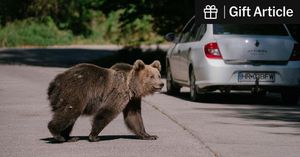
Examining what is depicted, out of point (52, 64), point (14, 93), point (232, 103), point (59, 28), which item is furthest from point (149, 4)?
point (59, 28)

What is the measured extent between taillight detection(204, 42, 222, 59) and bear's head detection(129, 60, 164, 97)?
5.90 meters

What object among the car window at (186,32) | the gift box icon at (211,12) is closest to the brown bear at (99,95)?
the car window at (186,32)

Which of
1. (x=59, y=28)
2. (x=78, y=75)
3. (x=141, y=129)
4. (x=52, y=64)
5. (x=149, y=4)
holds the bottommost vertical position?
(x=59, y=28)

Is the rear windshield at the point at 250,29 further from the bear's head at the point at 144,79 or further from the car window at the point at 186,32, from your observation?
the bear's head at the point at 144,79

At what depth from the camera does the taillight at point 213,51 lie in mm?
17578

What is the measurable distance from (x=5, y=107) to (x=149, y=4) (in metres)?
15.0

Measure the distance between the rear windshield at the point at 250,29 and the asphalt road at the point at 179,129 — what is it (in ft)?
4.60

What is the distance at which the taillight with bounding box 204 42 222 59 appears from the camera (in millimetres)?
17578

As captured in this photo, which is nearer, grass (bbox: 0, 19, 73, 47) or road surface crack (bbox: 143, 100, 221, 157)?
road surface crack (bbox: 143, 100, 221, 157)

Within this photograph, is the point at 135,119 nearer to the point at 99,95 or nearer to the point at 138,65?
the point at 99,95

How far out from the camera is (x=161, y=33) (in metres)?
32.3

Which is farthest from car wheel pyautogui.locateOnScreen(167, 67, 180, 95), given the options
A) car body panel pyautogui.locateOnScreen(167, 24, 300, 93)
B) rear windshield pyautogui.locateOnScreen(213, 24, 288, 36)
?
car body panel pyautogui.locateOnScreen(167, 24, 300, 93)

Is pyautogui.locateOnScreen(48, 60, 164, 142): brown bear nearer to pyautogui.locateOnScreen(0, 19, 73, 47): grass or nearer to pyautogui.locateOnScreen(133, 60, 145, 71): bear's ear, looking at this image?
pyautogui.locateOnScreen(133, 60, 145, 71): bear's ear

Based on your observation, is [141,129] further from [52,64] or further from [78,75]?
[52,64]
